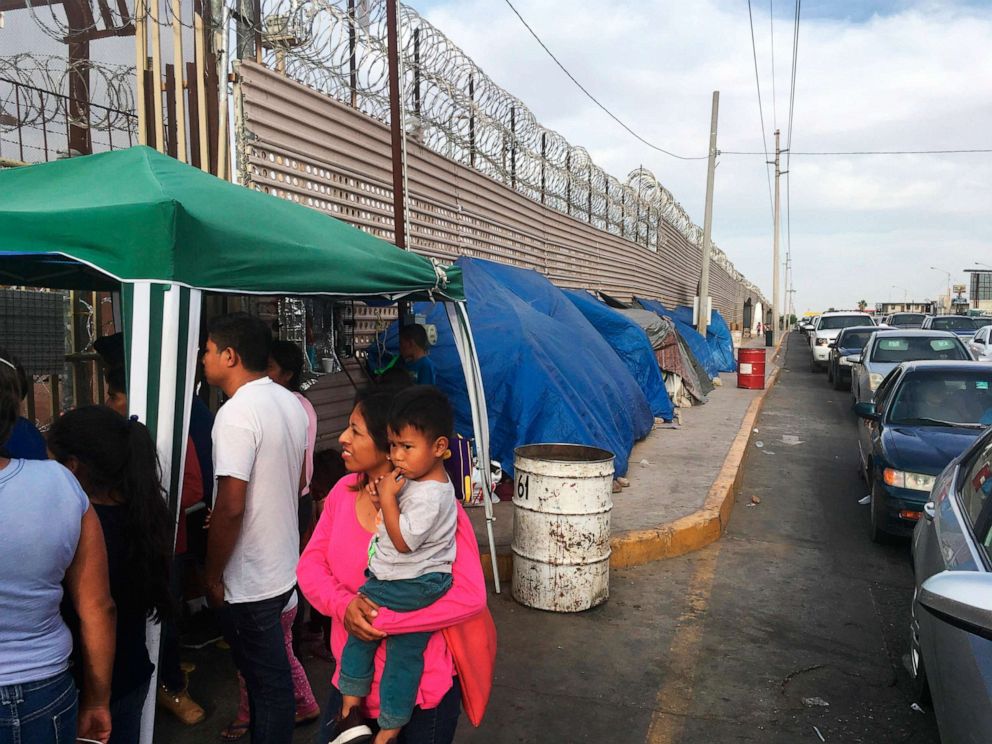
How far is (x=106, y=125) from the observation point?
6.34 metres

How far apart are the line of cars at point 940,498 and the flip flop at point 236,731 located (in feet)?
9.38

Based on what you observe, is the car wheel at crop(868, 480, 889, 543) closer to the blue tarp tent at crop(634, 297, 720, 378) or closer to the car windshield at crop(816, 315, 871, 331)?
the blue tarp tent at crop(634, 297, 720, 378)

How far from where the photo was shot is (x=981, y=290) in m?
103

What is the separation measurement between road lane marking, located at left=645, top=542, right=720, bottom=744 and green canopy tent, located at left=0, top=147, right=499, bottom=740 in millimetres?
2281

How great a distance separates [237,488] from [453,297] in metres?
2.38

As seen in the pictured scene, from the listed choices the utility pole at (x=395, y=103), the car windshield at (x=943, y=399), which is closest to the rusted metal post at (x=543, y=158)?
the utility pole at (x=395, y=103)

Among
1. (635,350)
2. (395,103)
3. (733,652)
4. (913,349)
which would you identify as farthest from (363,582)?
(913,349)

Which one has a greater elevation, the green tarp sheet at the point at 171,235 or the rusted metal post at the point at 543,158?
the rusted metal post at the point at 543,158

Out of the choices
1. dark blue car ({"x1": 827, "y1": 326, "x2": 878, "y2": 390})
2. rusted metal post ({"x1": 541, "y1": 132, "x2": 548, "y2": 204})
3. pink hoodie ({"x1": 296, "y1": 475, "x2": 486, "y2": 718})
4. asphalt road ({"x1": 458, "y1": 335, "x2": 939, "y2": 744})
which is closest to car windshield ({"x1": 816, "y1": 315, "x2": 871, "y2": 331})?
dark blue car ({"x1": 827, "y1": 326, "x2": 878, "y2": 390})

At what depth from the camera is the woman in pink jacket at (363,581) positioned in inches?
87.9

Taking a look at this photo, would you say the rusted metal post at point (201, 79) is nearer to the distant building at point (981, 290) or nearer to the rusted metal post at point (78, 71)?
the rusted metal post at point (78, 71)

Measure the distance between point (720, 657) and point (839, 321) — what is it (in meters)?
23.0

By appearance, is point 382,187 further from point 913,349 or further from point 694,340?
point 694,340

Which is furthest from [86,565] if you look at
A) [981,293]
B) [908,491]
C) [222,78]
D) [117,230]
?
[981,293]
